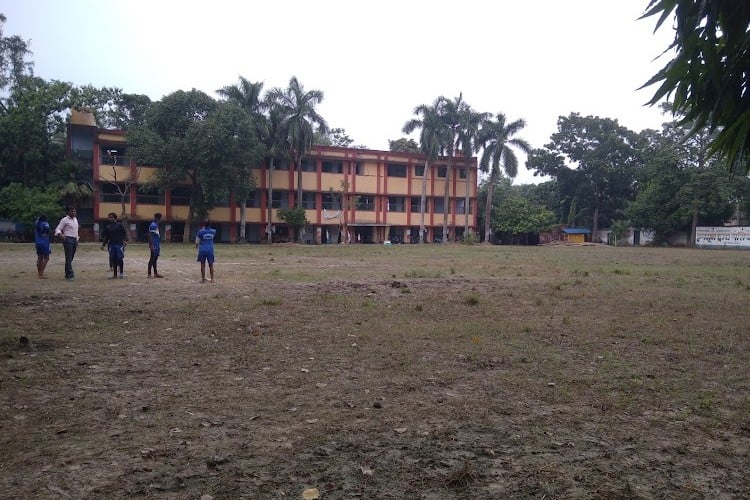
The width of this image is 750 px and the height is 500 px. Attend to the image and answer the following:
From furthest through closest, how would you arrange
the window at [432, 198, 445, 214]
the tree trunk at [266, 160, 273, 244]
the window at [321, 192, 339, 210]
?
the window at [432, 198, 445, 214] < the window at [321, 192, 339, 210] < the tree trunk at [266, 160, 273, 244]

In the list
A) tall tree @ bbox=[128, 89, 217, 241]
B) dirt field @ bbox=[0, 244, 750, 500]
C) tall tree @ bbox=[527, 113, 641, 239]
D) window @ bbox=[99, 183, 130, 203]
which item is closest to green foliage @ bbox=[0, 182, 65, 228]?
window @ bbox=[99, 183, 130, 203]

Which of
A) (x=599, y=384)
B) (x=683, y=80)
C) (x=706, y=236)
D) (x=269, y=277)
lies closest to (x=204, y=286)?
(x=269, y=277)

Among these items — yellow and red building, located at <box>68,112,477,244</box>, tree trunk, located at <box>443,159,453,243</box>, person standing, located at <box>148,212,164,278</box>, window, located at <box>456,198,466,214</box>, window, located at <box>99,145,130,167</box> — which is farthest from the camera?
window, located at <box>456,198,466,214</box>

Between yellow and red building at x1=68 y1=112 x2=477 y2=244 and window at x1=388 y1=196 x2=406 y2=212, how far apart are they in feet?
0.37

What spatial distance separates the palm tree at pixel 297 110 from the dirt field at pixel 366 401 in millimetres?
38765

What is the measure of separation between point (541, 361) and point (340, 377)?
2.51 metres

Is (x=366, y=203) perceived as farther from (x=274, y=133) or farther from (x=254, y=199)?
(x=274, y=133)

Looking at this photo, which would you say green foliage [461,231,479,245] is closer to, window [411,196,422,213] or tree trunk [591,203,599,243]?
window [411,196,422,213]

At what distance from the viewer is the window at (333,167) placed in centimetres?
5581

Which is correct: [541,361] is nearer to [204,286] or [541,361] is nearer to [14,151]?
[204,286]

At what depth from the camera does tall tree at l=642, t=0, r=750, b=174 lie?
3359 millimetres

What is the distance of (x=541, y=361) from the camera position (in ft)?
21.2

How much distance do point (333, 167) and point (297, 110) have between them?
9.91 metres

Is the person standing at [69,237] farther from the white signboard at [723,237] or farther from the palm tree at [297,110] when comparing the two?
the white signboard at [723,237]
